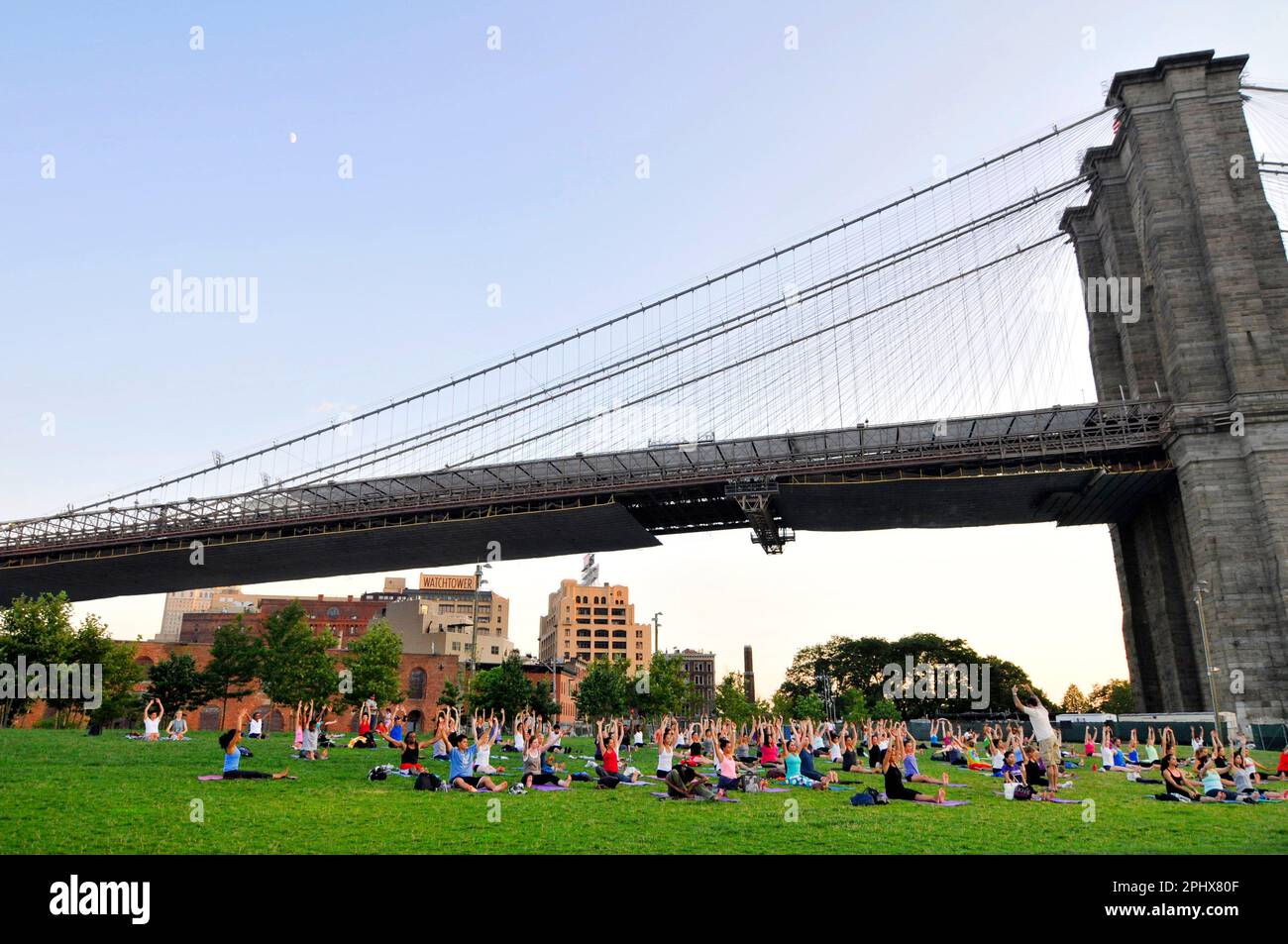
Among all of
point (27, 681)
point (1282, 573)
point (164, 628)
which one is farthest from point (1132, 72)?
point (164, 628)

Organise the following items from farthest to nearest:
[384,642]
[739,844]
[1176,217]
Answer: [384,642]
[1176,217]
[739,844]

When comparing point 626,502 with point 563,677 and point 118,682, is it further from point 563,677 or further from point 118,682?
point 563,677

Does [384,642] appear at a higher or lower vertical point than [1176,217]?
lower

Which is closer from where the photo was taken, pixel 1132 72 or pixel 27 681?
pixel 27 681

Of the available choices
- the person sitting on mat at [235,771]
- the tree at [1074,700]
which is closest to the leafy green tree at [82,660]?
the person sitting on mat at [235,771]

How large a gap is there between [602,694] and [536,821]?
4923 centimetres

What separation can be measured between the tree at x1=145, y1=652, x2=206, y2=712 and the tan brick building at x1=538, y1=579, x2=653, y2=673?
122m

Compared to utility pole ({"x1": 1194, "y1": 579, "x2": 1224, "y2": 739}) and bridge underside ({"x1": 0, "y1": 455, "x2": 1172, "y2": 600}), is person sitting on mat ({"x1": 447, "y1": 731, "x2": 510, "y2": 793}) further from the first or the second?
bridge underside ({"x1": 0, "y1": 455, "x2": 1172, "y2": 600})

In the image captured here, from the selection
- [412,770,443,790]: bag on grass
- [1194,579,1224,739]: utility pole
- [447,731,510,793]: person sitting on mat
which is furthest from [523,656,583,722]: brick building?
[412,770,443,790]: bag on grass

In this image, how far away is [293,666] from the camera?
4962 centimetres

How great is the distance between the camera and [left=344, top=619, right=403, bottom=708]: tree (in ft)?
171

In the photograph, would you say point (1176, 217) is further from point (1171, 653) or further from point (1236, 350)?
point (1171, 653)
